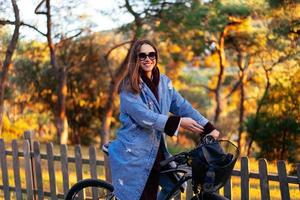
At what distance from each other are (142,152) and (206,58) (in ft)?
96.8

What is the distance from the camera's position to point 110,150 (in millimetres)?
4070

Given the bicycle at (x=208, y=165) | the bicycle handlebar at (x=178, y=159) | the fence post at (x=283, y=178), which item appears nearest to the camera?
the bicycle at (x=208, y=165)

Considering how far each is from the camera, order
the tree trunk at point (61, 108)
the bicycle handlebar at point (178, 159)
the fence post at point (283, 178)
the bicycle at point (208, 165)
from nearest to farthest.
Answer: the bicycle at point (208, 165), the bicycle handlebar at point (178, 159), the fence post at point (283, 178), the tree trunk at point (61, 108)

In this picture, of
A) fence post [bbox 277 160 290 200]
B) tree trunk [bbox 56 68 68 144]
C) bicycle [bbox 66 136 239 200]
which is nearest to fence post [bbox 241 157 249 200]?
fence post [bbox 277 160 290 200]

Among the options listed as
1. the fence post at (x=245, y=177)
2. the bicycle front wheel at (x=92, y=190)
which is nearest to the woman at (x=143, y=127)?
the bicycle front wheel at (x=92, y=190)

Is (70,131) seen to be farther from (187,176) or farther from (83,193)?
(187,176)

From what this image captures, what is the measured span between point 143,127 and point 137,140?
0.10 m

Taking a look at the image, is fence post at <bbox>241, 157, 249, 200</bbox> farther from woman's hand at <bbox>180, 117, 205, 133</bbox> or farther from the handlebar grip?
woman's hand at <bbox>180, 117, 205, 133</bbox>

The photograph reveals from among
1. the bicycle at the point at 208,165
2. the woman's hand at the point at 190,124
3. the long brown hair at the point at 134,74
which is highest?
the long brown hair at the point at 134,74

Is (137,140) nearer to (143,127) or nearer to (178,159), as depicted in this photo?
(143,127)

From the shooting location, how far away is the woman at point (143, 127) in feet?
12.4

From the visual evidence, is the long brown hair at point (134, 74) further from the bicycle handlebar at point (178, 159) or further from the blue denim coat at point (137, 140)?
the bicycle handlebar at point (178, 159)

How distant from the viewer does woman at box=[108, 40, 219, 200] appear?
3.77 metres

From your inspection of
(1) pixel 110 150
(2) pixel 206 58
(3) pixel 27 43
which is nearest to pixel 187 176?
(1) pixel 110 150
